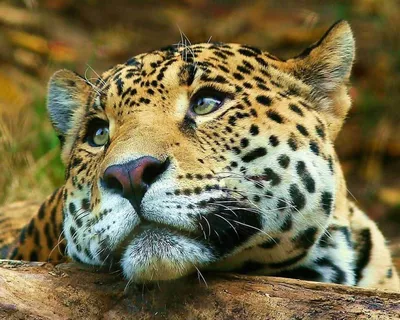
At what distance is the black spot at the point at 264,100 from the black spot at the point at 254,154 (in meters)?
0.31


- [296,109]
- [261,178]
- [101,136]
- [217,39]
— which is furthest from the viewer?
[217,39]

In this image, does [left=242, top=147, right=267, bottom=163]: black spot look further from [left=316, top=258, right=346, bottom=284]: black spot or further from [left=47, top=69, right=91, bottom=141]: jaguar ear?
[left=47, top=69, right=91, bottom=141]: jaguar ear

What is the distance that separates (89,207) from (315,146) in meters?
1.20

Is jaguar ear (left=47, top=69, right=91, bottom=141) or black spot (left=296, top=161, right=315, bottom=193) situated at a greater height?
jaguar ear (left=47, top=69, right=91, bottom=141)

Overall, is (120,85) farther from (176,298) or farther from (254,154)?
(176,298)

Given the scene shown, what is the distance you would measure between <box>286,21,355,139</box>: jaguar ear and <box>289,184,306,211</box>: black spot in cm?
68

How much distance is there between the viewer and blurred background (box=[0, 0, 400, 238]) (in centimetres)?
1079

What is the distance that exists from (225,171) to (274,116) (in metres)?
0.50

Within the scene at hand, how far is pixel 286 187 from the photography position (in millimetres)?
4078

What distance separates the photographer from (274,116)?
167 inches

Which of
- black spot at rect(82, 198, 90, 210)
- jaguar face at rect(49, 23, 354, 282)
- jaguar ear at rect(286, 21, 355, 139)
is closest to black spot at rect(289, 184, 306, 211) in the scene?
jaguar face at rect(49, 23, 354, 282)

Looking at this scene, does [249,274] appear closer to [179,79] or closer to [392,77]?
[179,79]

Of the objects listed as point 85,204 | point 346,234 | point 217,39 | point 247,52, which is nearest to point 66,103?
point 85,204

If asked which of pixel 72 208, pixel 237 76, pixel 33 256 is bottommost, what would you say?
pixel 33 256
